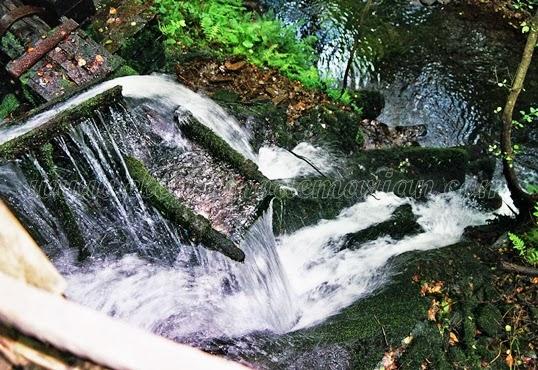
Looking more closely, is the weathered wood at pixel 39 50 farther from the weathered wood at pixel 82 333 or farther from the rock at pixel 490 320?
the rock at pixel 490 320

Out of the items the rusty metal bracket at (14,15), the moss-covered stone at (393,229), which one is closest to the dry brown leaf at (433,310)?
the moss-covered stone at (393,229)

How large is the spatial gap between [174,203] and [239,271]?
1.16 meters

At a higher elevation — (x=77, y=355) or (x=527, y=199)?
(x=77, y=355)

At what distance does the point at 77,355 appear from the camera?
1.43m

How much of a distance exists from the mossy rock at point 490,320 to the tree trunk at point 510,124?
195cm

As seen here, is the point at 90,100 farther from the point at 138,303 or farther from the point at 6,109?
the point at 138,303

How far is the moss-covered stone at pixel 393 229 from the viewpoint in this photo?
22.2 feet

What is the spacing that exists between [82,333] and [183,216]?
3.81m

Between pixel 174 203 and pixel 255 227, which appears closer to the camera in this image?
pixel 174 203

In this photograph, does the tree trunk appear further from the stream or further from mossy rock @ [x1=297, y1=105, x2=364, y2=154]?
mossy rock @ [x1=297, y1=105, x2=364, y2=154]

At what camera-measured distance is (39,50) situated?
6.02m

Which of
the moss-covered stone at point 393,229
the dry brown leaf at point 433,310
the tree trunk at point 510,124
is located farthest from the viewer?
the moss-covered stone at point 393,229

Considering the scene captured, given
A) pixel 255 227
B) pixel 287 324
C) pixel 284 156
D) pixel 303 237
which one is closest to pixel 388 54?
pixel 284 156

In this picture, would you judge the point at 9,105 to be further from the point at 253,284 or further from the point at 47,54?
the point at 253,284
